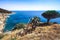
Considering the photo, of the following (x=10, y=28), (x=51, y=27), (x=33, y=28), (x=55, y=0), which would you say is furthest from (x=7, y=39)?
(x=55, y=0)

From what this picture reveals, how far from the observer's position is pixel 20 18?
4.50 meters

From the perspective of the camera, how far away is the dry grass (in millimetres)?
4270

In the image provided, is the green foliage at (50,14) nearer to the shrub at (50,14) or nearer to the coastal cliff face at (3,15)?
the shrub at (50,14)

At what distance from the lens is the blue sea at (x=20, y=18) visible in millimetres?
4477

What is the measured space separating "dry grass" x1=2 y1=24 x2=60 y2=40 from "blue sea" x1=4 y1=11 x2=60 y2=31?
0.23 m

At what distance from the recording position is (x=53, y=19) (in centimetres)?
447

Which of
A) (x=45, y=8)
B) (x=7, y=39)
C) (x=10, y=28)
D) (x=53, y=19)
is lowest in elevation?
(x=7, y=39)

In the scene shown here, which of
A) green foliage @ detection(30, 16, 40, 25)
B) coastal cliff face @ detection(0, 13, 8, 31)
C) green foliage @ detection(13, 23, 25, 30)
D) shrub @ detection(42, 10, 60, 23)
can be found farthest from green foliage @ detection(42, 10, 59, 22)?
coastal cliff face @ detection(0, 13, 8, 31)

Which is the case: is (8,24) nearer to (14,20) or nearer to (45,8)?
(14,20)

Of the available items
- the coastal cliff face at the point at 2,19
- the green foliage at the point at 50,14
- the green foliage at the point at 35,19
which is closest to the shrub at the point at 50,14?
the green foliage at the point at 50,14

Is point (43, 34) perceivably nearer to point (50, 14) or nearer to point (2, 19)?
point (50, 14)

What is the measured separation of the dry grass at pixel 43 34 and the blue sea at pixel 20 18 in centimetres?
23

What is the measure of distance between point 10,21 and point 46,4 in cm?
132

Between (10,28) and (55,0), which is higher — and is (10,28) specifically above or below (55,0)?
below
